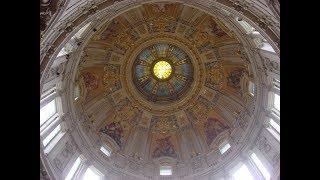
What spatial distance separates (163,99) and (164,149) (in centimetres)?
358

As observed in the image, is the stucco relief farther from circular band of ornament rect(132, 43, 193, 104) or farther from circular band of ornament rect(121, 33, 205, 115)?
circular band of ornament rect(132, 43, 193, 104)

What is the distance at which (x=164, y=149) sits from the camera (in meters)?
31.8

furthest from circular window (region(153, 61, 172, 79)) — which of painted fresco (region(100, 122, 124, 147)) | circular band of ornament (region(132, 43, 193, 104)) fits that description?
painted fresco (region(100, 122, 124, 147))

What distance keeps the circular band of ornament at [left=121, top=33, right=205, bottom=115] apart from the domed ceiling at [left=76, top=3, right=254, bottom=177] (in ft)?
0.21

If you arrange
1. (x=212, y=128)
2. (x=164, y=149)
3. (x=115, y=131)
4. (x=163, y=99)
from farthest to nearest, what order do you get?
1. (x=163, y=99)
2. (x=164, y=149)
3. (x=115, y=131)
4. (x=212, y=128)

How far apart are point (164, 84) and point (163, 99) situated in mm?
998

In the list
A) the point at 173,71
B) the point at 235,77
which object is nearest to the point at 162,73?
the point at 173,71

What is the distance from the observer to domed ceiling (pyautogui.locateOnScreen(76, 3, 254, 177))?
29453mm

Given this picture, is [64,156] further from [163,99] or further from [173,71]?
[173,71]

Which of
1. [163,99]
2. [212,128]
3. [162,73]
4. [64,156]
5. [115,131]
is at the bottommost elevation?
[64,156]

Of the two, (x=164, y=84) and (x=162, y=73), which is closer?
(x=162, y=73)

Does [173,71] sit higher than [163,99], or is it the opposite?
[173,71]

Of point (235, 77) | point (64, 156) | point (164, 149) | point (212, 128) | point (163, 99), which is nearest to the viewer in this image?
point (64, 156)
